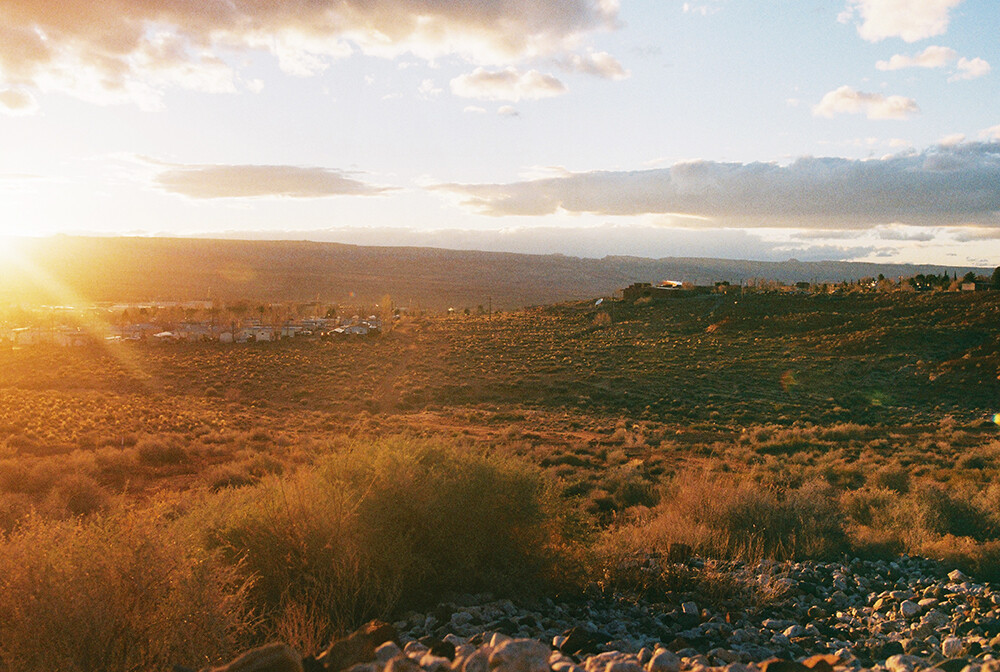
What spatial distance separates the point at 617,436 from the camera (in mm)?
22188

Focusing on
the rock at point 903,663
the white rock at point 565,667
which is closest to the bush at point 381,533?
the white rock at point 565,667

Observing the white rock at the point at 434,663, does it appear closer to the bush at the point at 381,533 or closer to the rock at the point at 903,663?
the bush at the point at 381,533

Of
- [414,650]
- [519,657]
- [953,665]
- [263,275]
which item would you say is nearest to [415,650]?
[414,650]

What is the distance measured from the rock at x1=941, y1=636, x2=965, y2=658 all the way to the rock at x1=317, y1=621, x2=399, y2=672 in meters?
4.81

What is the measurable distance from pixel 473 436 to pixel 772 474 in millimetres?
10258

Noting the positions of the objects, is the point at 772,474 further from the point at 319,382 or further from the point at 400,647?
the point at 319,382

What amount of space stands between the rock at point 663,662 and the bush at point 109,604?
11.0 feet

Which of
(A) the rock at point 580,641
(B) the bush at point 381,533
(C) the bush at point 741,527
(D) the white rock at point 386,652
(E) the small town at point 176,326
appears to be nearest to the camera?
(D) the white rock at point 386,652

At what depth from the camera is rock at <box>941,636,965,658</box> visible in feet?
17.6

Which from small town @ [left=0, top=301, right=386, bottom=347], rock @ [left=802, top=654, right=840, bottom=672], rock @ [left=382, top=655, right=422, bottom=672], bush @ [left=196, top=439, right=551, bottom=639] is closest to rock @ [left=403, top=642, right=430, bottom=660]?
rock @ [left=382, top=655, right=422, bottom=672]

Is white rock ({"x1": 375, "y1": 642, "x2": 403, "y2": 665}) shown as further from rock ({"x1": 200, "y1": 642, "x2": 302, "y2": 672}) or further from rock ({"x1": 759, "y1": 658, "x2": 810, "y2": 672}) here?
rock ({"x1": 759, "y1": 658, "x2": 810, "y2": 672})

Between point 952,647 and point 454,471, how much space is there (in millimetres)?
5244

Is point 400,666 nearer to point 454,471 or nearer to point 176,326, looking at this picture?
point 454,471

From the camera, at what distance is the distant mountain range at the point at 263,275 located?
126 m
